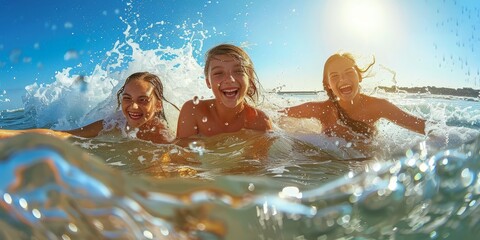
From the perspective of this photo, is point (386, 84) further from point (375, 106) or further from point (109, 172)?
point (109, 172)

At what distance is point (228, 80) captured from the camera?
2.67 metres

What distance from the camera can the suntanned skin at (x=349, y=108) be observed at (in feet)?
10.1

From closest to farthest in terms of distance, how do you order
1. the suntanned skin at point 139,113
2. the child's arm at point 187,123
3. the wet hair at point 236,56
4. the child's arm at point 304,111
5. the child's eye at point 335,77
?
1. the child's arm at point 187,123
2. the wet hair at point 236,56
3. the suntanned skin at point 139,113
4. the child's eye at point 335,77
5. the child's arm at point 304,111

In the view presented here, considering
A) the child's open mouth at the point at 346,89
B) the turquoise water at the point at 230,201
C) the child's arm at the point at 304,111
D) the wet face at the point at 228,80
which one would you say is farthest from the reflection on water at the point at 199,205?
the child's arm at the point at 304,111

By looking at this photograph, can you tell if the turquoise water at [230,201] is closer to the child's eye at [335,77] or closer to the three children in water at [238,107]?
the three children in water at [238,107]

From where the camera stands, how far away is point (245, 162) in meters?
1.98

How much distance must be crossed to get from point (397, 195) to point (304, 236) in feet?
0.71

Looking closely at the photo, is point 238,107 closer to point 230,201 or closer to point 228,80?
point 228,80

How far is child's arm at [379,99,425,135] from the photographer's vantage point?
9.91 feet

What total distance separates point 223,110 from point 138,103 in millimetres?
537

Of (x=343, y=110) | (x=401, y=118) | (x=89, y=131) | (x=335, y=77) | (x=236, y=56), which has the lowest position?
(x=401, y=118)

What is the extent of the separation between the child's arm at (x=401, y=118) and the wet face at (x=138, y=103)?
4.89ft

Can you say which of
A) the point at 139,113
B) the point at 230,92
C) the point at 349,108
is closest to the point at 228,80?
the point at 230,92

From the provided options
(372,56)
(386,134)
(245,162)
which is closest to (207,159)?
(245,162)
